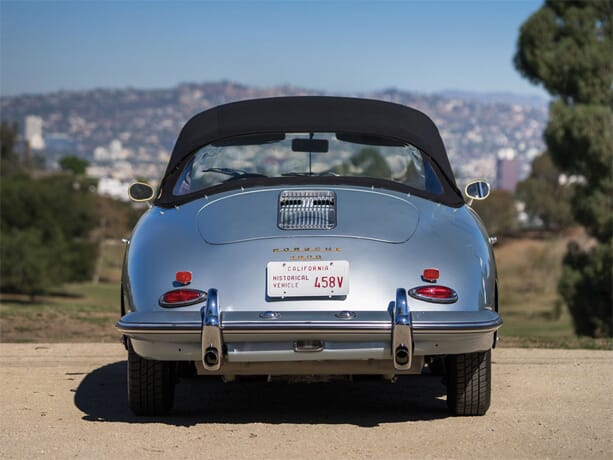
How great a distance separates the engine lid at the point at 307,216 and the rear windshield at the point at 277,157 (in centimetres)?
38

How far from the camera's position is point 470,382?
5797 mm

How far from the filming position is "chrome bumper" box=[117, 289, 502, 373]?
510cm

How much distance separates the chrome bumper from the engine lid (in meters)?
0.42

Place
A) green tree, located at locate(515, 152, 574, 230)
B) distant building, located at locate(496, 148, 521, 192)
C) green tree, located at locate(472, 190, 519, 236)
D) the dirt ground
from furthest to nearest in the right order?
distant building, located at locate(496, 148, 521, 192), green tree, located at locate(515, 152, 574, 230), green tree, located at locate(472, 190, 519, 236), the dirt ground

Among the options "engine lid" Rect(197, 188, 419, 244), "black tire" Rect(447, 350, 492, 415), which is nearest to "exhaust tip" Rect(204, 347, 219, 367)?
"engine lid" Rect(197, 188, 419, 244)

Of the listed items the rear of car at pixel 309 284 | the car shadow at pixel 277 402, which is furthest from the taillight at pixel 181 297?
the car shadow at pixel 277 402

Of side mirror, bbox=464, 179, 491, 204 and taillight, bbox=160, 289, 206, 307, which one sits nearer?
taillight, bbox=160, 289, 206, 307

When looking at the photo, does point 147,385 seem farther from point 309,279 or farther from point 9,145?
point 9,145

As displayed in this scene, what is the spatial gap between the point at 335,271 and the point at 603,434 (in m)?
1.54

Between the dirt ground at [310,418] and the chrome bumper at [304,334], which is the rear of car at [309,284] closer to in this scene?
the chrome bumper at [304,334]

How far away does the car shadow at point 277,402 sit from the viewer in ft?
19.5

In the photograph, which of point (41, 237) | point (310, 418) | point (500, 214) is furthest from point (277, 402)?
point (500, 214)

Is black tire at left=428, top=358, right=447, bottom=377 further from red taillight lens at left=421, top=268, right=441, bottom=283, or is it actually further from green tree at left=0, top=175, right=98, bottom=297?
green tree at left=0, top=175, right=98, bottom=297

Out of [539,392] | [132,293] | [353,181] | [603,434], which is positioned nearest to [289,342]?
[132,293]
